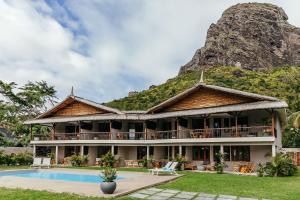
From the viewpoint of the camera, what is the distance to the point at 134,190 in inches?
537

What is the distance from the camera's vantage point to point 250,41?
107500mm

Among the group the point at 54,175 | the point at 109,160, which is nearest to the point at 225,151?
the point at 109,160

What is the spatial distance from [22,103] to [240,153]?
30.0 meters

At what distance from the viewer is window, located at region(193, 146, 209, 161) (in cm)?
2825

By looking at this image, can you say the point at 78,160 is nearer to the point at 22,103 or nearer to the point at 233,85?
the point at 22,103

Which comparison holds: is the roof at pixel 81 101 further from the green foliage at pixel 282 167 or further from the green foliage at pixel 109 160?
the green foliage at pixel 282 167

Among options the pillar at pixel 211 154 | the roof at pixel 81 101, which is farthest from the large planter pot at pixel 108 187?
the roof at pixel 81 101

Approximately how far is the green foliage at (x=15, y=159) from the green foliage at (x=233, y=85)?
26.5 m

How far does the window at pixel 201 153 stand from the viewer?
92.7ft

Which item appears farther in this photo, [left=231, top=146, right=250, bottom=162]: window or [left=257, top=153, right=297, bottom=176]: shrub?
[left=231, top=146, right=250, bottom=162]: window

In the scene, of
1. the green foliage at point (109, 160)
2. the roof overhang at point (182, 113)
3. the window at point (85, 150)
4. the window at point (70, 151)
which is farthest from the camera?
the window at point (70, 151)

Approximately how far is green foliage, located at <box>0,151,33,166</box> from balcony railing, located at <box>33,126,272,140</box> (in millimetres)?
3105

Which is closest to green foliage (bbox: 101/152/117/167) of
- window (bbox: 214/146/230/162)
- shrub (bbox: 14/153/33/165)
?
shrub (bbox: 14/153/33/165)

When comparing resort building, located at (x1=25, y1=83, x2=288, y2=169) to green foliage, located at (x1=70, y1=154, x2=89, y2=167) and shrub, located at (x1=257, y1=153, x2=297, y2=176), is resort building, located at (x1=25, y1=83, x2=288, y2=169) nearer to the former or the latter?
green foliage, located at (x1=70, y1=154, x2=89, y2=167)
